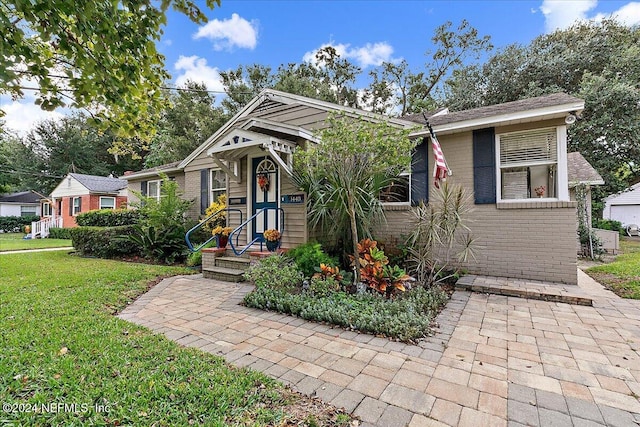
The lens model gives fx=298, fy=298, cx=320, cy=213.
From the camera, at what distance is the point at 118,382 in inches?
94.2

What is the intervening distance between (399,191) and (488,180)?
1968 mm

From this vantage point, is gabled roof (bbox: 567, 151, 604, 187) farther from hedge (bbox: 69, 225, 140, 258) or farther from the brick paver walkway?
hedge (bbox: 69, 225, 140, 258)

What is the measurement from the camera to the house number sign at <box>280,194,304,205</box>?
6.48 m

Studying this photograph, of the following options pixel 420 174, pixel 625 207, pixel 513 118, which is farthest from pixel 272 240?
pixel 625 207

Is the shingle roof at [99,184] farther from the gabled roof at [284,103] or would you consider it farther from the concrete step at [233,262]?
the concrete step at [233,262]

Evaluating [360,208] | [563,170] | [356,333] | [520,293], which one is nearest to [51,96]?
[356,333]

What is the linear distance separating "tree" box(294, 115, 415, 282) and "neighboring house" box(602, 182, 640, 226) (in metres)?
23.2

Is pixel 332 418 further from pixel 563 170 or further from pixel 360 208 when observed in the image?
pixel 563 170

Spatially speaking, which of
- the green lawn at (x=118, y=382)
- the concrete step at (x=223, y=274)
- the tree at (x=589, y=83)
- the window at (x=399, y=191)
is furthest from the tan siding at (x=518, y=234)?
the tree at (x=589, y=83)

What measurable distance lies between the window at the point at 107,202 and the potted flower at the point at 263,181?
58.6ft

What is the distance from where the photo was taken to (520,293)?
5.15 metres

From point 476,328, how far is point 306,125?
621 cm

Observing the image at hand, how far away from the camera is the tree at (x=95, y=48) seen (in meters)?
2.01

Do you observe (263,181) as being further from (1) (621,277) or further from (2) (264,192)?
(1) (621,277)
